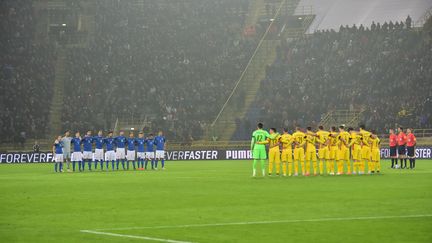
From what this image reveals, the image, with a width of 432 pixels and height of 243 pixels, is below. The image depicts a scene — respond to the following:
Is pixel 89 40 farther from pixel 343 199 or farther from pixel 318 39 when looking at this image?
pixel 343 199

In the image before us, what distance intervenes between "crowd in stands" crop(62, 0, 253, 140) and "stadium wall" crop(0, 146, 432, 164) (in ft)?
4.42

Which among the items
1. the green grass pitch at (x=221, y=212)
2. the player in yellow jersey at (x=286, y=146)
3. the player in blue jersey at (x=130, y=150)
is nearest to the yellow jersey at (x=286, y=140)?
the player in yellow jersey at (x=286, y=146)

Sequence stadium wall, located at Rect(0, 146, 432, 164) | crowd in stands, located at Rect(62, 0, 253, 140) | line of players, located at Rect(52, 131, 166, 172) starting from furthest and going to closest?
crowd in stands, located at Rect(62, 0, 253, 140) → stadium wall, located at Rect(0, 146, 432, 164) → line of players, located at Rect(52, 131, 166, 172)

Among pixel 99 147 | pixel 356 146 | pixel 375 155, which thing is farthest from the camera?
pixel 99 147

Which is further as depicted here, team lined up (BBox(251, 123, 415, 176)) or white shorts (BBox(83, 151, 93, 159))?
white shorts (BBox(83, 151, 93, 159))

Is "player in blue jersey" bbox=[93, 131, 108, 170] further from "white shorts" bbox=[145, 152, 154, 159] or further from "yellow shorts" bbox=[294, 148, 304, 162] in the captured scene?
"yellow shorts" bbox=[294, 148, 304, 162]

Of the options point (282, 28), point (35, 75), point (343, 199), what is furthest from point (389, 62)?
point (343, 199)

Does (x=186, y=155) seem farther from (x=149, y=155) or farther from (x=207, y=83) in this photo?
(x=149, y=155)

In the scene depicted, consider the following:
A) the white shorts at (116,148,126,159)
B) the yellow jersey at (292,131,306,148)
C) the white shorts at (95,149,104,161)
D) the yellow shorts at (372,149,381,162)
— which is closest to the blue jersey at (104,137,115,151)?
the white shorts at (116,148,126,159)

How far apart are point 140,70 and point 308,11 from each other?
1554cm

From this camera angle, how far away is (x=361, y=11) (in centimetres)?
6856

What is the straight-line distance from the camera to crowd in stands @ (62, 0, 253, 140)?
64.8m

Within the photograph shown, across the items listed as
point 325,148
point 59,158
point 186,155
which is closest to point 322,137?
point 325,148

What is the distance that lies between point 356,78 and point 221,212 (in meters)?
45.6
